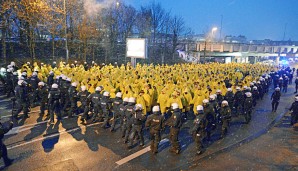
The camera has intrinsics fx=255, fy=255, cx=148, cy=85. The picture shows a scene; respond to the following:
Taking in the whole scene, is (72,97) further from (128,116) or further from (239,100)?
(239,100)

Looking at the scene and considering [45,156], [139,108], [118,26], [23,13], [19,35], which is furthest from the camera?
[118,26]

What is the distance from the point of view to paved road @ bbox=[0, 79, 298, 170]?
8.00 m

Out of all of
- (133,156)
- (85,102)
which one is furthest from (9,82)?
(133,156)

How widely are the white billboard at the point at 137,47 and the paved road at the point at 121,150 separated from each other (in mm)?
14288

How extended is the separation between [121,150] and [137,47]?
17.7 meters

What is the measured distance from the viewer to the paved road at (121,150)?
26.2 ft

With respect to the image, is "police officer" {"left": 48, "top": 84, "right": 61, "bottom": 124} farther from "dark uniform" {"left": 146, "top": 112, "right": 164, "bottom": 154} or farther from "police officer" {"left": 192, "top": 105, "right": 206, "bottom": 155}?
"police officer" {"left": 192, "top": 105, "right": 206, "bottom": 155}

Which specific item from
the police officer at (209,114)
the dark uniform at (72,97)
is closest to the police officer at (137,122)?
the police officer at (209,114)

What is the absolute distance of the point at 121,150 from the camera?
9.08 m

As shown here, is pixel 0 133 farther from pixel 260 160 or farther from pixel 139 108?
pixel 260 160

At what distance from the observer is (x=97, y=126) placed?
38.3 ft

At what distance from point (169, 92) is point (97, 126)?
3956 millimetres

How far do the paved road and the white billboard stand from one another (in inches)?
563

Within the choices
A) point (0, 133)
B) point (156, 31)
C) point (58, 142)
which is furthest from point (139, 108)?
point (156, 31)
